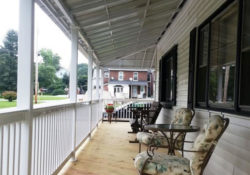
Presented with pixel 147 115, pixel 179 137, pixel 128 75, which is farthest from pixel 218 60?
pixel 128 75

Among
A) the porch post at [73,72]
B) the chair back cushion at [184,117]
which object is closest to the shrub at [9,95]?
the porch post at [73,72]

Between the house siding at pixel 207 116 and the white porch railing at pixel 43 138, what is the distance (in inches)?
77.7

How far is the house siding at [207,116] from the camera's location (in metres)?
2.07

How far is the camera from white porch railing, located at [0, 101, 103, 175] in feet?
5.37

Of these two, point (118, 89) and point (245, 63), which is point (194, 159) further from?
point (118, 89)

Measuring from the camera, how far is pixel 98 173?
319 cm

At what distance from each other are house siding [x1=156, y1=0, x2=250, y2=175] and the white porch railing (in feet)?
6.48

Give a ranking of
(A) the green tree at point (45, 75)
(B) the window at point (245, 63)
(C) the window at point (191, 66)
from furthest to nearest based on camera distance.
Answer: (C) the window at point (191, 66), (A) the green tree at point (45, 75), (B) the window at point (245, 63)

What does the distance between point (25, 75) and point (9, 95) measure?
219 mm

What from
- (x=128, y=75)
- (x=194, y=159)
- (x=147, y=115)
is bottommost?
(x=147, y=115)

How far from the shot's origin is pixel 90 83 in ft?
19.0

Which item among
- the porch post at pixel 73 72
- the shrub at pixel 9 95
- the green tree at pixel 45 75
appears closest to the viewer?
the shrub at pixel 9 95

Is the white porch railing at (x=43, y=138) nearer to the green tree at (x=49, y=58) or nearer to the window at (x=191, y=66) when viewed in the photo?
the green tree at (x=49, y=58)

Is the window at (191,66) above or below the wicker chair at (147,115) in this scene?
above
